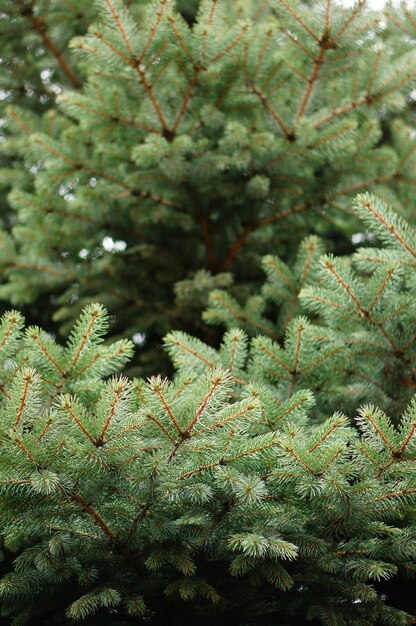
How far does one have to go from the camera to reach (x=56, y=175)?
3.42 metres

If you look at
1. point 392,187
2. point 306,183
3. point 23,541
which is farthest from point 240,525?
point 392,187

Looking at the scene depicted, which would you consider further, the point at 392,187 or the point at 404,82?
the point at 392,187

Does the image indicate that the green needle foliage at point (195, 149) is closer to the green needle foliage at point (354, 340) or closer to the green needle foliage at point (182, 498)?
the green needle foliage at point (354, 340)

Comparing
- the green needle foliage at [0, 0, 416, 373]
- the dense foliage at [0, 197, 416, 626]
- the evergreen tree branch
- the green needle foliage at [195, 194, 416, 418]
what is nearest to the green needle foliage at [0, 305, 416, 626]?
the dense foliage at [0, 197, 416, 626]

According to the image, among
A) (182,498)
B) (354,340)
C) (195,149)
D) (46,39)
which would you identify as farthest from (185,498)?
(46,39)

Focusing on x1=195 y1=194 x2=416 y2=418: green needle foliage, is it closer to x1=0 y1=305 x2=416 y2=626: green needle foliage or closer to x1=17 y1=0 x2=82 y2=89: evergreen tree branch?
x1=0 y1=305 x2=416 y2=626: green needle foliage

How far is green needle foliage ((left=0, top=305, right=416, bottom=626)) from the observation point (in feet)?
5.10

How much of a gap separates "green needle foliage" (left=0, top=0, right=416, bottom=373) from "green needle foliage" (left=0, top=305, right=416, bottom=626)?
159 centimetres

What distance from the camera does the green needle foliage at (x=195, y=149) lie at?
2.95 m

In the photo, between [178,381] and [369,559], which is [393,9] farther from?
[369,559]

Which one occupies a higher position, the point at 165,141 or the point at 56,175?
the point at 165,141

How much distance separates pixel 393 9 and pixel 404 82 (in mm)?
561

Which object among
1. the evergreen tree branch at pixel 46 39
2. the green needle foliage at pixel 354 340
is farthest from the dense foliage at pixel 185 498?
the evergreen tree branch at pixel 46 39

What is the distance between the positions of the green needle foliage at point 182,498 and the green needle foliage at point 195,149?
5.22ft
